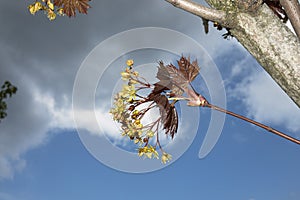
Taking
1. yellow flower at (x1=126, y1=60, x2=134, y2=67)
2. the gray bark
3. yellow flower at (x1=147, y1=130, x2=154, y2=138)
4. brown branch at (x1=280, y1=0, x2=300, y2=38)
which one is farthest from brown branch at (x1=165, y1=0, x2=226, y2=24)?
yellow flower at (x1=147, y1=130, x2=154, y2=138)

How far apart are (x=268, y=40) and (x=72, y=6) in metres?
1.04

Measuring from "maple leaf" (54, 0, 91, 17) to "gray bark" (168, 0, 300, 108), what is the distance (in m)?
0.75

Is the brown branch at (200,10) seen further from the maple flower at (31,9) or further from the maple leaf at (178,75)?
the maple flower at (31,9)

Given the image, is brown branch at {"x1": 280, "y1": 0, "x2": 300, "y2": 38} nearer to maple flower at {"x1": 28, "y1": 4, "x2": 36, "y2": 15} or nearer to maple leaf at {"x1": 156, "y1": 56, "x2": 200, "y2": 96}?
maple leaf at {"x1": 156, "y1": 56, "x2": 200, "y2": 96}

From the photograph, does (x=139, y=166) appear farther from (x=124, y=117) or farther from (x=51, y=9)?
(x=51, y=9)

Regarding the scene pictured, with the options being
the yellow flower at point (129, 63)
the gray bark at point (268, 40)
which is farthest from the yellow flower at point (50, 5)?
the gray bark at point (268, 40)

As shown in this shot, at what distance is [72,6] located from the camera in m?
1.77

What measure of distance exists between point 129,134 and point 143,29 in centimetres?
60

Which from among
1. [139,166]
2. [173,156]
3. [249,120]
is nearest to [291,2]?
[249,120]

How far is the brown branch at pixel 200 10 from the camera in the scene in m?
1.40

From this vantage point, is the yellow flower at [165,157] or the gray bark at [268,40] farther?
the yellow flower at [165,157]

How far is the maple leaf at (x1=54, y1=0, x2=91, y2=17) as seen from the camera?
68.1 inches

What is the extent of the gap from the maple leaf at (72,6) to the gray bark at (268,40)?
29.3 inches

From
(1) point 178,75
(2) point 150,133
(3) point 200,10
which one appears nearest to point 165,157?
(2) point 150,133
